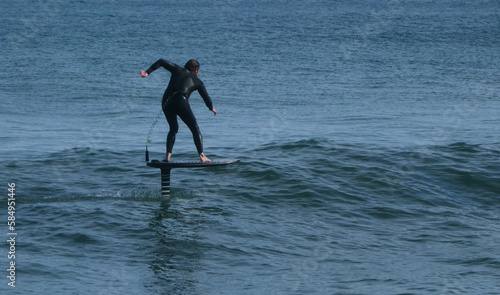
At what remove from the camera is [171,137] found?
14789mm

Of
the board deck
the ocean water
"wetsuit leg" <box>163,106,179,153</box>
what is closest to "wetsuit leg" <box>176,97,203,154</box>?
"wetsuit leg" <box>163,106,179,153</box>

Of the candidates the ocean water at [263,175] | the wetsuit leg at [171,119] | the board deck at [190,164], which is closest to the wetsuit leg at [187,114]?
the wetsuit leg at [171,119]

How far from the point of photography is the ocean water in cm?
1284

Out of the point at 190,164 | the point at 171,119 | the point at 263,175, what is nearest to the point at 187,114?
the point at 171,119

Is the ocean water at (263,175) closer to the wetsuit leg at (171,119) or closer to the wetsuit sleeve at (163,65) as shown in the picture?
the wetsuit leg at (171,119)

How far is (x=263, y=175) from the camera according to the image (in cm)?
1884

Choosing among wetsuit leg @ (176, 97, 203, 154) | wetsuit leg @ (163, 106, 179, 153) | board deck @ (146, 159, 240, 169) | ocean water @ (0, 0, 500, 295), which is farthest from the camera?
wetsuit leg @ (163, 106, 179, 153)

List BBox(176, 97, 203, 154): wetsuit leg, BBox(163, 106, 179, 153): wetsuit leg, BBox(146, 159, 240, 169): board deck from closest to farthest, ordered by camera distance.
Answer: BBox(146, 159, 240, 169): board deck < BBox(176, 97, 203, 154): wetsuit leg < BBox(163, 106, 179, 153): wetsuit leg

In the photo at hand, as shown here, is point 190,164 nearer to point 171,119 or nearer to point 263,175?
point 171,119

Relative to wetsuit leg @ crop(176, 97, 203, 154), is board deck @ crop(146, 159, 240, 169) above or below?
below

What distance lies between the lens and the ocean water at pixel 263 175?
505 inches

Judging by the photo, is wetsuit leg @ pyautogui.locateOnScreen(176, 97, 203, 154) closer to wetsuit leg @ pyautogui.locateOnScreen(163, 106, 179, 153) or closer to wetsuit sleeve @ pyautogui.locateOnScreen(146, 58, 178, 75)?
wetsuit leg @ pyautogui.locateOnScreen(163, 106, 179, 153)

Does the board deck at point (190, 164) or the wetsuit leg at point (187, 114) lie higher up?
the wetsuit leg at point (187, 114)

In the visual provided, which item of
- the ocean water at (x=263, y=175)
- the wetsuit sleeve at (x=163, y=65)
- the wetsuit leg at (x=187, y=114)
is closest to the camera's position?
the ocean water at (x=263, y=175)
